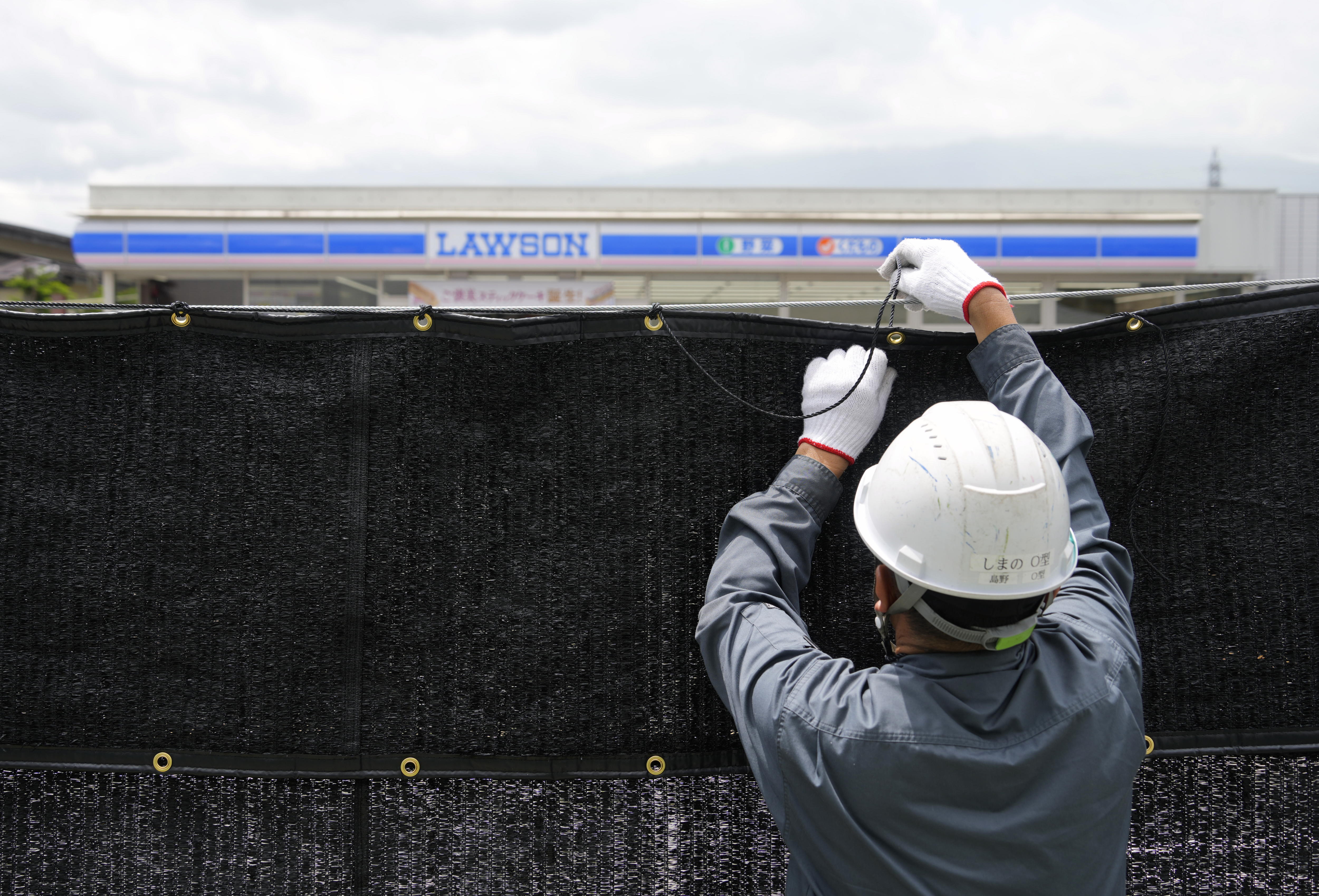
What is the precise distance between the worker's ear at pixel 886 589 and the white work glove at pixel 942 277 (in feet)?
1.97

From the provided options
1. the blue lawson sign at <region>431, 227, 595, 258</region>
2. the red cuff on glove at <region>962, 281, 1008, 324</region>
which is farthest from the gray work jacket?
the blue lawson sign at <region>431, 227, 595, 258</region>

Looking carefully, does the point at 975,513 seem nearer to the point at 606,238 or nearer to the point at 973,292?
the point at 973,292

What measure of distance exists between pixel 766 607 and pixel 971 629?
0.35 meters

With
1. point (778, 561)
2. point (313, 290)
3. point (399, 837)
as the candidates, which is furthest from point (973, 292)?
point (313, 290)

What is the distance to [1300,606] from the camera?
72.9 inches

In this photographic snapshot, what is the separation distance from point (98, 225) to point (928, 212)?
13568 millimetres

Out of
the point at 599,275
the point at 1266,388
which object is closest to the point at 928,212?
the point at 599,275

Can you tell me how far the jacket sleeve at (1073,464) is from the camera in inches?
57.7

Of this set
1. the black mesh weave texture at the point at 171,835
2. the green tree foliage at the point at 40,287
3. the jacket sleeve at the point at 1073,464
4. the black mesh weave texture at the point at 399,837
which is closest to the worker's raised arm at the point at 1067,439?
the jacket sleeve at the point at 1073,464

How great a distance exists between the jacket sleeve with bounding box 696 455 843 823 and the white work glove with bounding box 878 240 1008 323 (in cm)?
43

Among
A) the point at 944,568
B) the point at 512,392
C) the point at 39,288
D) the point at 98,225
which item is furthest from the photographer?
the point at 39,288

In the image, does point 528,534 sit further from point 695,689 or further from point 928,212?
point 928,212

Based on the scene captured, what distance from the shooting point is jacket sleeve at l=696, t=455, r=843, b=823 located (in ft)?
4.47

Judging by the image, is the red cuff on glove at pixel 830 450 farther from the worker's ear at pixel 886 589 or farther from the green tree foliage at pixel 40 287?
the green tree foliage at pixel 40 287
